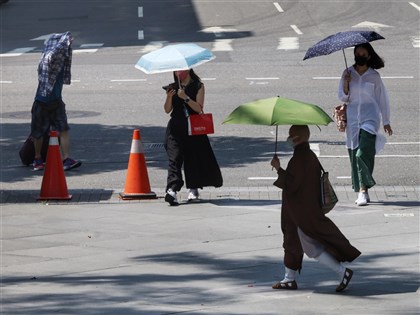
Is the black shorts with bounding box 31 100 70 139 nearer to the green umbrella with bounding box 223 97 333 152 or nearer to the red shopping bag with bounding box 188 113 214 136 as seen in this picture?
the red shopping bag with bounding box 188 113 214 136

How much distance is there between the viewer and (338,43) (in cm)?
1151

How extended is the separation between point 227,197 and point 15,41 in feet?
57.5

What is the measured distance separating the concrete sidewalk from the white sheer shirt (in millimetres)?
880

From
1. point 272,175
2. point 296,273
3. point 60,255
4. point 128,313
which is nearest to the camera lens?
point 128,313

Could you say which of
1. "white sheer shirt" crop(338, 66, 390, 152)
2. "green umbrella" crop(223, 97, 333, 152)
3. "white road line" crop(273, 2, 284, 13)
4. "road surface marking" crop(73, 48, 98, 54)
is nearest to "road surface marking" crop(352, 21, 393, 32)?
"white road line" crop(273, 2, 284, 13)

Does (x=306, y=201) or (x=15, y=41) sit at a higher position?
(x=306, y=201)

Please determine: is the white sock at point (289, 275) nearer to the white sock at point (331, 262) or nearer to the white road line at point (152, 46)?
the white sock at point (331, 262)

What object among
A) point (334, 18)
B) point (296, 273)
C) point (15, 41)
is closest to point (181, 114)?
point (296, 273)

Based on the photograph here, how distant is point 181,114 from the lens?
42.6ft

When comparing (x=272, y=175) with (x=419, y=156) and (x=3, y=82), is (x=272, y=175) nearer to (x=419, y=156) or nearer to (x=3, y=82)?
(x=419, y=156)

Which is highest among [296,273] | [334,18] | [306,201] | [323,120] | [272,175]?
[323,120]

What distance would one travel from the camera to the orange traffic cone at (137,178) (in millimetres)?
13344

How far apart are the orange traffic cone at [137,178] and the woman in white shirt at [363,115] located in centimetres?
242

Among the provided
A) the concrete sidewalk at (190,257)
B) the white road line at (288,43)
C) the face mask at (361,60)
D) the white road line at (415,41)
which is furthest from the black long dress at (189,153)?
the white road line at (415,41)
